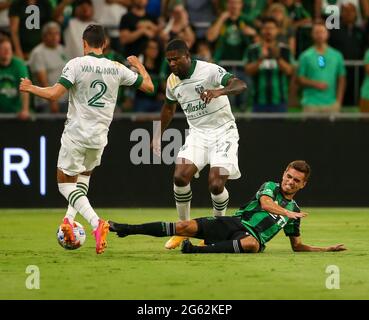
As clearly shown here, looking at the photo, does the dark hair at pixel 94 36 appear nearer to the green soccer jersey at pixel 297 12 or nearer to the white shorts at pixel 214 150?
the white shorts at pixel 214 150

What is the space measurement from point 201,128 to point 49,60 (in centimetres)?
532

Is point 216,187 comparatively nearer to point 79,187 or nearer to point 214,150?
point 214,150

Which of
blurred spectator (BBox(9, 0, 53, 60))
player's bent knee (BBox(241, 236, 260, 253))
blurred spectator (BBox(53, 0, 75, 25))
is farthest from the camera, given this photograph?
blurred spectator (BBox(53, 0, 75, 25))

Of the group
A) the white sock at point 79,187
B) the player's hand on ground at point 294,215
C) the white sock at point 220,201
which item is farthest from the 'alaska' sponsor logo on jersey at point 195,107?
the player's hand on ground at point 294,215

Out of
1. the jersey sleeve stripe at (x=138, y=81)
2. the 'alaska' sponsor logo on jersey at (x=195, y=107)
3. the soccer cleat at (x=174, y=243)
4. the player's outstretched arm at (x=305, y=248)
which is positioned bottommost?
the soccer cleat at (x=174, y=243)

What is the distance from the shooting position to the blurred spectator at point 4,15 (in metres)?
18.9

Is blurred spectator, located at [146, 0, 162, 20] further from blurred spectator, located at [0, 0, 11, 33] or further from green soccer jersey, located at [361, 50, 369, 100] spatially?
green soccer jersey, located at [361, 50, 369, 100]

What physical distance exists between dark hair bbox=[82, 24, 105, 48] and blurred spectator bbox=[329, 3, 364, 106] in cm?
772

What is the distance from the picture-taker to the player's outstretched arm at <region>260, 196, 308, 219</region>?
11.2 m

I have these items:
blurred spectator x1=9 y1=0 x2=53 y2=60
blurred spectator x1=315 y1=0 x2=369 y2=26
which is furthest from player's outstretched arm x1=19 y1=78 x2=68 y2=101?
blurred spectator x1=315 y1=0 x2=369 y2=26

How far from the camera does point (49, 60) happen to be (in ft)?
59.1

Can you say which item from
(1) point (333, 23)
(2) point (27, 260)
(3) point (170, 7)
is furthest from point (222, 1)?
(2) point (27, 260)

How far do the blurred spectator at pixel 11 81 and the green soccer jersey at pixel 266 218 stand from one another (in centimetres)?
661

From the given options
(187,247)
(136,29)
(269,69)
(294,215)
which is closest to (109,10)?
(136,29)
